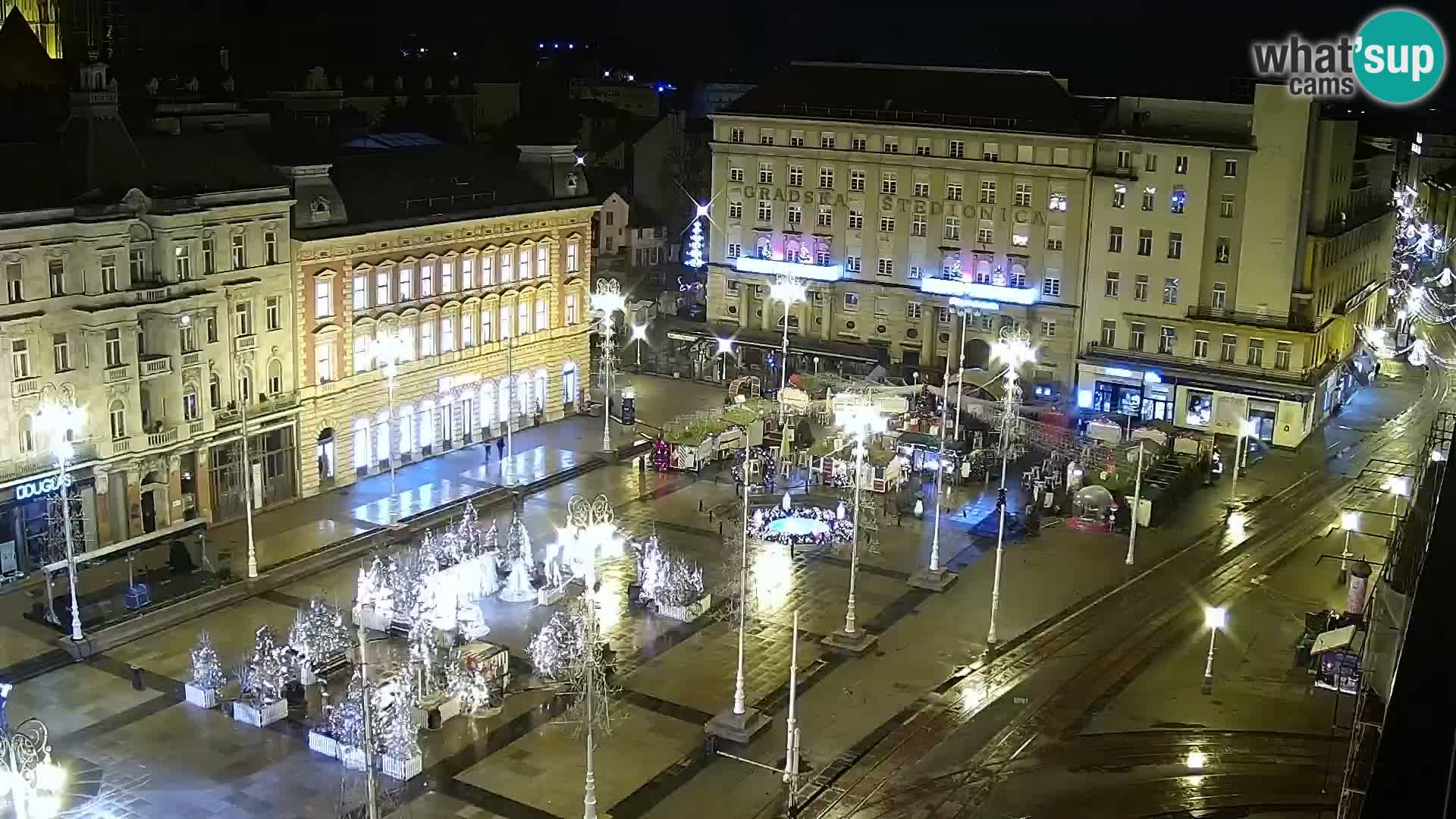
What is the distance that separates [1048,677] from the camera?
4672 centimetres

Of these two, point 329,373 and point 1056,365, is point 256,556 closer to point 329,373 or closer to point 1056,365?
point 329,373

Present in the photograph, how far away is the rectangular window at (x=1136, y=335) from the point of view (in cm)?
8038

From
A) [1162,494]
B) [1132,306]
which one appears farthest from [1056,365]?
[1162,494]

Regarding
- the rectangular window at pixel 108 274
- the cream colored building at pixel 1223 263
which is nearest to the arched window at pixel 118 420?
the rectangular window at pixel 108 274

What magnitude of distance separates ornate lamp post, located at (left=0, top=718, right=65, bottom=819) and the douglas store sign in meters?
14.0

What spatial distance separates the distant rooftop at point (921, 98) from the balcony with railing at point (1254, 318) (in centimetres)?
1197

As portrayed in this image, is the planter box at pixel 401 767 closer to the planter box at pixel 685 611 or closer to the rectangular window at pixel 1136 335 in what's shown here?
the planter box at pixel 685 611

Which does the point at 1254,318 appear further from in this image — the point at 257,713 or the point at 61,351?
the point at 61,351

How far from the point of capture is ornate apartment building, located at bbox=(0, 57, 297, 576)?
5162cm

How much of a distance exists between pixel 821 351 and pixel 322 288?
34712 mm

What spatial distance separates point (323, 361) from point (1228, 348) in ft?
154

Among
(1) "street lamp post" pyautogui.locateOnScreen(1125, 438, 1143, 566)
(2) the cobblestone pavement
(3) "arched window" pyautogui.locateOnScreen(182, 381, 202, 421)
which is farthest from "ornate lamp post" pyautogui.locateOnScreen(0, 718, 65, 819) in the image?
(1) "street lamp post" pyautogui.locateOnScreen(1125, 438, 1143, 566)

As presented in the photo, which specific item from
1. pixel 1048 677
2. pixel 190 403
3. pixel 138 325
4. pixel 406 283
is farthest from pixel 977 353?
pixel 138 325

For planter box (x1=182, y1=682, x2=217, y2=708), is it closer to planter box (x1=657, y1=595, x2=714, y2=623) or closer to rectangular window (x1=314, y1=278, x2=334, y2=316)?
planter box (x1=657, y1=595, x2=714, y2=623)
